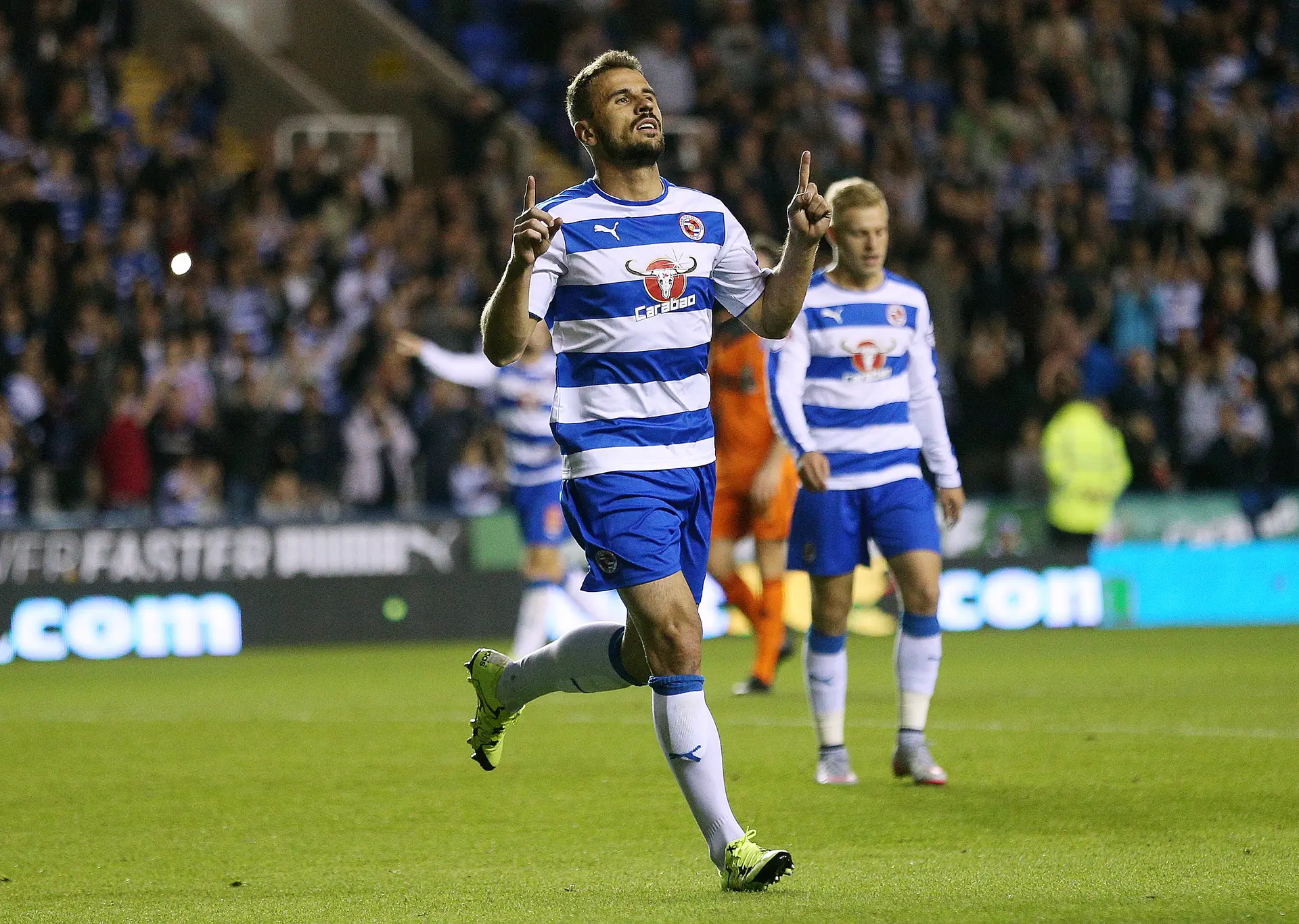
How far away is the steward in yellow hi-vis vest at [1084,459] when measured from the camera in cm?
1733

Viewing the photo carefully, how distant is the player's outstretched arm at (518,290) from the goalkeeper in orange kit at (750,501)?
6.04 m

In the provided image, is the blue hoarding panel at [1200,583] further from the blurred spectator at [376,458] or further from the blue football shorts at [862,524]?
the blue football shorts at [862,524]

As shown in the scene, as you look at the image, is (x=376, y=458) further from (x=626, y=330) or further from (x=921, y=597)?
(x=626, y=330)

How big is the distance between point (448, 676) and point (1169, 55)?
13.9 meters

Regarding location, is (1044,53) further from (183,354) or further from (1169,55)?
(183,354)

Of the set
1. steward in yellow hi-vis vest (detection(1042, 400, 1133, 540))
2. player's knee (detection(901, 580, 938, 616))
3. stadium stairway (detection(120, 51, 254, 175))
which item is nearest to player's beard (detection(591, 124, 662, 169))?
player's knee (detection(901, 580, 938, 616))

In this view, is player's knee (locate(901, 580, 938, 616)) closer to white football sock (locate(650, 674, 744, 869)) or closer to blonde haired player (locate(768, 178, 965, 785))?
blonde haired player (locate(768, 178, 965, 785))

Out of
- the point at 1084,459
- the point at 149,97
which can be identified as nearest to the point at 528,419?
the point at 1084,459

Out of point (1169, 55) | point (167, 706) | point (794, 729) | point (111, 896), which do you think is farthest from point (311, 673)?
point (1169, 55)

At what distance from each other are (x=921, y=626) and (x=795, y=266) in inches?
102

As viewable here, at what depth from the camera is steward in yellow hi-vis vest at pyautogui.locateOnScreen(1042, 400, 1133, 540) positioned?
17.3 meters

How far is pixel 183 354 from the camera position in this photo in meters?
16.4

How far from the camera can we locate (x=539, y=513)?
13.0 m

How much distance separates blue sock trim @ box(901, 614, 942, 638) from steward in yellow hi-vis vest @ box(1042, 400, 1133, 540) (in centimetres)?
968
